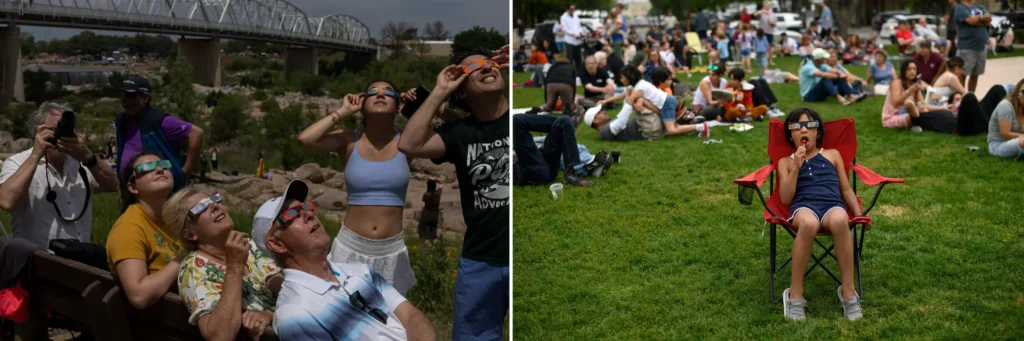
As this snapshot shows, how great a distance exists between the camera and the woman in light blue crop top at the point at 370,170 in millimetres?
2957

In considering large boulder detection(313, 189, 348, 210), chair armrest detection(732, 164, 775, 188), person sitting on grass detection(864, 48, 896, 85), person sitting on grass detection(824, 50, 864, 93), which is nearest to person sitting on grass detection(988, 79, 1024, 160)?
chair armrest detection(732, 164, 775, 188)

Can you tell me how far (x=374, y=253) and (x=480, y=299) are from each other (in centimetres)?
34

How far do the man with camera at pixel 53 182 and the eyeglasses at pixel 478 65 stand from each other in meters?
1.43

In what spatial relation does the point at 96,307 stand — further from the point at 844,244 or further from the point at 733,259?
the point at 733,259

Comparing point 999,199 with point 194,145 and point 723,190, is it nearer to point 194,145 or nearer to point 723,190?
point 723,190

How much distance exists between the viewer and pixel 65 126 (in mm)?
3443

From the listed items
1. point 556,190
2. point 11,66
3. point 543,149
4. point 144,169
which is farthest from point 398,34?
point 543,149

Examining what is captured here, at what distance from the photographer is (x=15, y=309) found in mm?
3703

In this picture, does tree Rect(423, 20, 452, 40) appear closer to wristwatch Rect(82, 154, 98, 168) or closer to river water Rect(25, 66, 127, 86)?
wristwatch Rect(82, 154, 98, 168)

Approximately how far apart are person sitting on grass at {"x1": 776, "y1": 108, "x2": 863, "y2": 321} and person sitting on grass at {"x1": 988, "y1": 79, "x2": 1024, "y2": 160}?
2.93 meters

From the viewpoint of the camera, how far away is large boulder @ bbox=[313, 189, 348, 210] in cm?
362

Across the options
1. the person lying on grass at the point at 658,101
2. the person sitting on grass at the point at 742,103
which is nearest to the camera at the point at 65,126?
the person lying on grass at the point at 658,101

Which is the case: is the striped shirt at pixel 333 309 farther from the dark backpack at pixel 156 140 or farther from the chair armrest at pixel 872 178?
the chair armrest at pixel 872 178

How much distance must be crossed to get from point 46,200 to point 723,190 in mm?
3972
